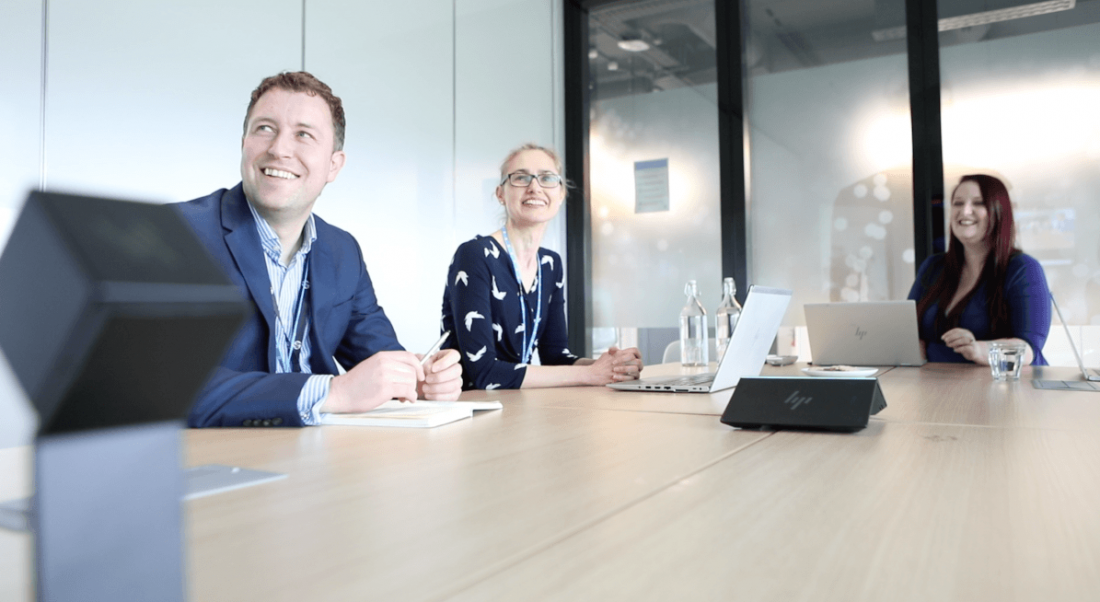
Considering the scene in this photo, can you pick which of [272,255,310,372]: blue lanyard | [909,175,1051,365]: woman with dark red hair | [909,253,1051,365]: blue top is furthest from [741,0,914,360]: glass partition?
[272,255,310,372]: blue lanyard

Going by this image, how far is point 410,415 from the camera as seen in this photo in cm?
124

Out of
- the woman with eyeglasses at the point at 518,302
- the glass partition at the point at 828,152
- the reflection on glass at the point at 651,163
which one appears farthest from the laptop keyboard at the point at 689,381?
the reflection on glass at the point at 651,163

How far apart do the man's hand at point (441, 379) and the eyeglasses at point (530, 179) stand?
4.09 ft

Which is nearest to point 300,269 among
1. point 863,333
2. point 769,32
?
point 863,333

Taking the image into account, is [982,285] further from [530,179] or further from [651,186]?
[651,186]

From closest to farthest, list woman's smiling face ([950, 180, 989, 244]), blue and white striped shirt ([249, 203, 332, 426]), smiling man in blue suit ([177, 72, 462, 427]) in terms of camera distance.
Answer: smiling man in blue suit ([177, 72, 462, 427]), blue and white striped shirt ([249, 203, 332, 426]), woman's smiling face ([950, 180, 989, 244])

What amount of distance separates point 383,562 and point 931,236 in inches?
170

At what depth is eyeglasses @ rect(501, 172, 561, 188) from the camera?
268 cm

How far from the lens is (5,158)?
87.0 inches

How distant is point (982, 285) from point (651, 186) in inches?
90.9

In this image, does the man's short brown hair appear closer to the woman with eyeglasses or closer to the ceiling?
the woman with eyeglasses

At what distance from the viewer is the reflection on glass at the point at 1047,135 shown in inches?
152

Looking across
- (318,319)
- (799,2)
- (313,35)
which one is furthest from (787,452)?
(799,2)

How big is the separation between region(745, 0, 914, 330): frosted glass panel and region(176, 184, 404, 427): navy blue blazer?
322 centimetres
